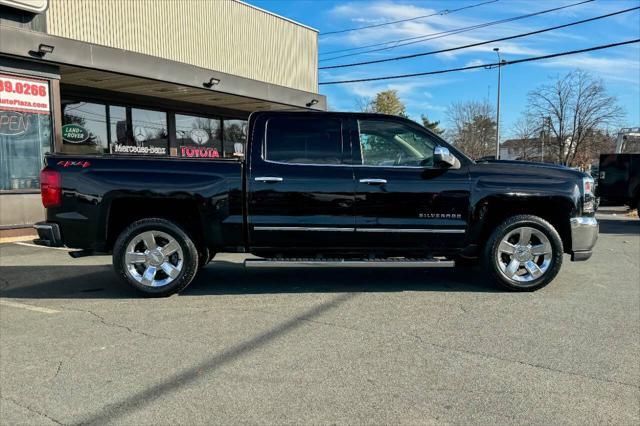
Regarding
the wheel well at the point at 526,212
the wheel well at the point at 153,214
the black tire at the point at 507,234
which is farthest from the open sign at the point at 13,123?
the black tire at the point at 507,234

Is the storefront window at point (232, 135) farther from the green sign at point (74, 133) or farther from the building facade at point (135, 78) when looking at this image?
the green sign at point (74, 133)

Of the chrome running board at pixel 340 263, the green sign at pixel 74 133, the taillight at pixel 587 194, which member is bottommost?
the chrome running board at pixel 340 263

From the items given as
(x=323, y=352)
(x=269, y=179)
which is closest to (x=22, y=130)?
(x=269, y=179)

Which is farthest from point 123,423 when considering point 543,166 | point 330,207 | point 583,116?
point 583,116

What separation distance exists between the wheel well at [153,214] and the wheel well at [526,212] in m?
3.21

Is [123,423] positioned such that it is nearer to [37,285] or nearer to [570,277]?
[37,285]

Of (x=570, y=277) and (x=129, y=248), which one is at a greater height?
(x=129, y=248)

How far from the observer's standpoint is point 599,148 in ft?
131

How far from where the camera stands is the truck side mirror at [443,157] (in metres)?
5.50

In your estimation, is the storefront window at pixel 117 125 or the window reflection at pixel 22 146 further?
the storefront window at pixel 117 125

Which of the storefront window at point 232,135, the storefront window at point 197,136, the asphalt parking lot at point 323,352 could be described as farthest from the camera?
the storefront window at point 232,135

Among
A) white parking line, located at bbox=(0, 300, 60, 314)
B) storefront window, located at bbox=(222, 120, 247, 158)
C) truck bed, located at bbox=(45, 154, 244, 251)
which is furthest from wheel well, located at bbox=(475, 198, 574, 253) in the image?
storefront window, located at bbox=(222, 120, 247, 158)

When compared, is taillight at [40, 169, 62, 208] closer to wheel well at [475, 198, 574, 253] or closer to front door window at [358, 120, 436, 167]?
front door window at [358, 120, 436, 167]

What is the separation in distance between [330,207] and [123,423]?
3232 millimetres
